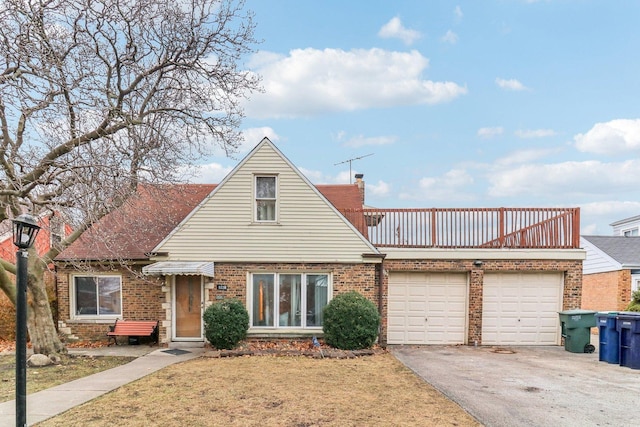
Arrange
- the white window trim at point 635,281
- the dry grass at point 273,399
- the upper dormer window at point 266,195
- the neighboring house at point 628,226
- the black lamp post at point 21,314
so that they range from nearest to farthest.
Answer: the black lamp post at point 21,314 < the dry grass at point 273,399 < the upper dormer window at point 266,195 < the white window trim at point 635,281 < the neighboring house at point 628,226

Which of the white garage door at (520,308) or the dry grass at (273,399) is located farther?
the white garage door at (520,308)

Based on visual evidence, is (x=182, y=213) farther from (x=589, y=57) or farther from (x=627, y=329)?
(x=589, y=57)

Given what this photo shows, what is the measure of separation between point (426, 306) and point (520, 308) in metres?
3.02

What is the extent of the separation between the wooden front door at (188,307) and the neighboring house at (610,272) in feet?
55.6

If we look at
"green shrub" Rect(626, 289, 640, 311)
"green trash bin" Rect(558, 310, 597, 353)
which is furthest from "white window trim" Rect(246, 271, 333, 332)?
"green shrub" Rect(626, 289, 640, 311)

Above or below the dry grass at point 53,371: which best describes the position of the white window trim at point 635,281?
above

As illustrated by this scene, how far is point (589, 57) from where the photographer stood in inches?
511

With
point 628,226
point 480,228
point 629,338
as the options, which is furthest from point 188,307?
point 628,226

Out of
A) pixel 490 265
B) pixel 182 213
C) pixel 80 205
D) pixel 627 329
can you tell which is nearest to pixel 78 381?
pixel 80 205

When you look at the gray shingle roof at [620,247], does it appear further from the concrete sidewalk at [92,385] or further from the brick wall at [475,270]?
the concrete sidewalk at [92,385]

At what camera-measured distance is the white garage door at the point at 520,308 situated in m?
13.0

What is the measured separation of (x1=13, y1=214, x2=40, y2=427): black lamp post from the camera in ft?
15.1

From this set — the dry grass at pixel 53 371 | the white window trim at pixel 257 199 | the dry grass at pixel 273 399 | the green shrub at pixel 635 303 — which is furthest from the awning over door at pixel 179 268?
the green shrub at pixel 635 303

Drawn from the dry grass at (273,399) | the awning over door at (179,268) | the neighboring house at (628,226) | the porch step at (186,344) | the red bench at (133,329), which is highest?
the neighboring house at (628,226)
